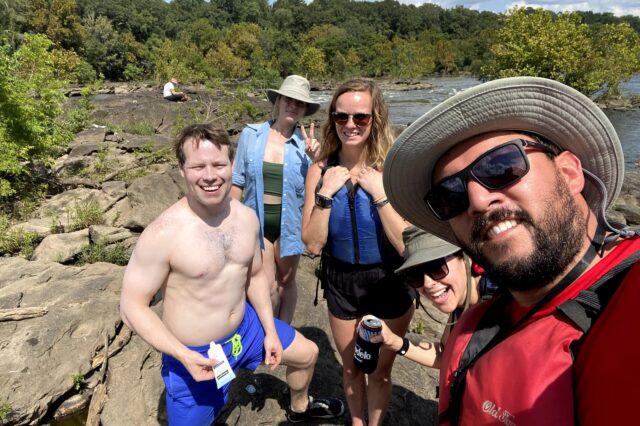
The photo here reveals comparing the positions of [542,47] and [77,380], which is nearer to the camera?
[77,380]

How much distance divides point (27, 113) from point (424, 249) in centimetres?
814

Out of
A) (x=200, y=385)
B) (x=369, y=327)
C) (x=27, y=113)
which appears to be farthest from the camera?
(x=27, y=113)

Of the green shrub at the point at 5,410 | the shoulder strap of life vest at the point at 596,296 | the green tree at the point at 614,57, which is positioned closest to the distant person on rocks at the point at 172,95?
the green shrub at the point at 5,410

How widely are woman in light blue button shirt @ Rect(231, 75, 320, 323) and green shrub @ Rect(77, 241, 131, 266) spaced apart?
10.0 ft

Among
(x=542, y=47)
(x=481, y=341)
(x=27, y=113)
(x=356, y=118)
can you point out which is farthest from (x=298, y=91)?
(x=542, y=47)

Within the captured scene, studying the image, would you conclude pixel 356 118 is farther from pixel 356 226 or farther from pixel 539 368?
pixel 539 368

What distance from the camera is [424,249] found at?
6.08ft

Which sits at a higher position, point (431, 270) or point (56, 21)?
point (56, 21)

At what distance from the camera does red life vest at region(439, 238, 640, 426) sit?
2.87 ft

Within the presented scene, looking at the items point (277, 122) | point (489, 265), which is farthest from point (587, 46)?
point (489, 265)

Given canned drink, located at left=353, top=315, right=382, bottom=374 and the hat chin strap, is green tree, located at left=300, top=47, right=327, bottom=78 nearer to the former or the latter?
canned drink, located at left=353, top=315, right=382, bottom=374

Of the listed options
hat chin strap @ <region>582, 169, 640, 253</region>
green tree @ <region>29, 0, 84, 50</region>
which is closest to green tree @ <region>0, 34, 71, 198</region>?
hat chin strap @ <region>582, 169, 640, 253</region>

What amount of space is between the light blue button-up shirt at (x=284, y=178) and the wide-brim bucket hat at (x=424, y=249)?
58.1 inches

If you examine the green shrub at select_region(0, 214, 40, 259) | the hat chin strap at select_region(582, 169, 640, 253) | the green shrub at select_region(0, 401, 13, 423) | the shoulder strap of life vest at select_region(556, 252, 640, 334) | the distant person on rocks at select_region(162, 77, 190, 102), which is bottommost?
the green shrub at select_region(0, 214, 40, 259)
